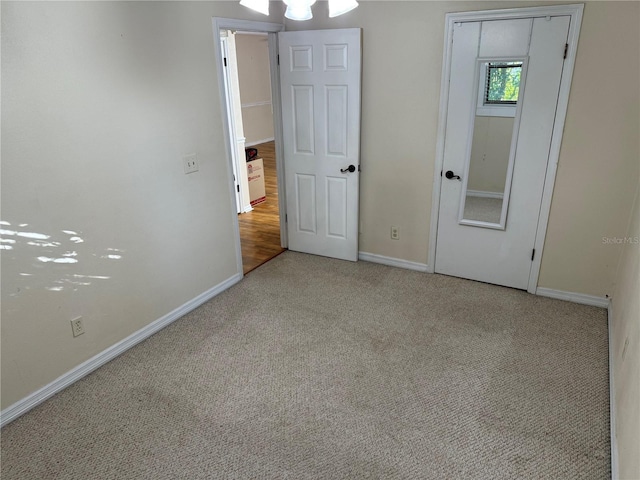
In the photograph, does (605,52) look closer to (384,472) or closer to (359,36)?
(359,36)

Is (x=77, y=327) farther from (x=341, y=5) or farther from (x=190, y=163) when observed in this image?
(x=341, y=5)

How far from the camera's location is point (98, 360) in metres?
2.73

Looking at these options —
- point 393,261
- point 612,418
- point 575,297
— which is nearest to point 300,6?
point 612,418

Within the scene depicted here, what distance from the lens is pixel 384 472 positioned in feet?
6.50

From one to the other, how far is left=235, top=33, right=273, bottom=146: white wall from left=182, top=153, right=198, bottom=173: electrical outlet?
240 inches

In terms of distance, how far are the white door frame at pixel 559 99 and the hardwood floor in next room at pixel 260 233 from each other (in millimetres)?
1640

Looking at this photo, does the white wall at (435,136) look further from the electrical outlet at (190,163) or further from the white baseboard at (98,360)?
the white baseboard at (98,360)

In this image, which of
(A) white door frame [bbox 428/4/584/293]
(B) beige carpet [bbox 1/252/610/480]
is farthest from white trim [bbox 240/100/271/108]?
(B) beige carpet [bbox 1/252/610/480]

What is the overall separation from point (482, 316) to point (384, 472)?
5.27ft

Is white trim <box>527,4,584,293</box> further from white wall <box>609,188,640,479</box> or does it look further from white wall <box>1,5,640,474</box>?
white wall <box>609,188,640,479</box>

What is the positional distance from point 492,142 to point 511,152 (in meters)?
0.16

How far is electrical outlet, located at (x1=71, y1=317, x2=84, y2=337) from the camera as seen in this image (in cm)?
256

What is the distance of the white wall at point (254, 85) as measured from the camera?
28.8 feet

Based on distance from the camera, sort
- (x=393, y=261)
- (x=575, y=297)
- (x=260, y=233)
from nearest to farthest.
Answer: (x=575, y=297)
(x=393, y=261)
(x=260, y=233)
